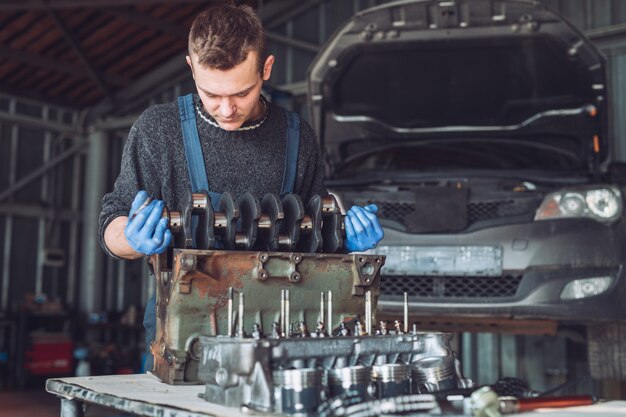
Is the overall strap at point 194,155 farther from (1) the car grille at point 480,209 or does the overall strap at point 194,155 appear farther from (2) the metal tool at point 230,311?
(1) the car grille at point 480,209

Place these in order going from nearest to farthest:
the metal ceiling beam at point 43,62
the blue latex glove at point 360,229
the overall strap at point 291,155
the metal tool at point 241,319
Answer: the metal tool at point 241,319, the blue latex glove at point 360,229, the overall strap at point 291,155, the metal ceiling beam at point 43,62

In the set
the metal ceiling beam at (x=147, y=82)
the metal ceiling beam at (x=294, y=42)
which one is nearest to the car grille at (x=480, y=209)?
the metal ceiling beam at (x=294, y=42)

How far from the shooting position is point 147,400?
1228 millimetres

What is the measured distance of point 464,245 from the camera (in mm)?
3285

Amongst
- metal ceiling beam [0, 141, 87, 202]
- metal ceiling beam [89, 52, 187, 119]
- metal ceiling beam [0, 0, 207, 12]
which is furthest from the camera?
metal ceiling beam [89, 52, 187, 119]

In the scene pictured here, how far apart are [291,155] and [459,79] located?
242 cm

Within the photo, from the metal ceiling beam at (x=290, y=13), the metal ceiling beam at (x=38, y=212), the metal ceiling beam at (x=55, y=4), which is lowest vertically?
the metal ceiling beam at (x=38, y=212)

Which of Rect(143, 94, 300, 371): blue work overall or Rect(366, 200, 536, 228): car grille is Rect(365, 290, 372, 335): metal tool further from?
Rect(366, 200, 536, 228): car grille

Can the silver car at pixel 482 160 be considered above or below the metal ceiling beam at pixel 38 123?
below

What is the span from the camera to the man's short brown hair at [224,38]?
5.00 ft

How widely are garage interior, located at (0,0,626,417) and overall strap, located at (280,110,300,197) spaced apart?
554 centimetres

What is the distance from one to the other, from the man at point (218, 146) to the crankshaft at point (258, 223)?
0.05 metres

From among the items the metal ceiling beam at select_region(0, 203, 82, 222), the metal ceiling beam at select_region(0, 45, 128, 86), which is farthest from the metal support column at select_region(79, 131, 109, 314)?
the metal ceiling beam at select_region(0, 45, 128, 86)

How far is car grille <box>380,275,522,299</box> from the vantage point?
321 centimetres
